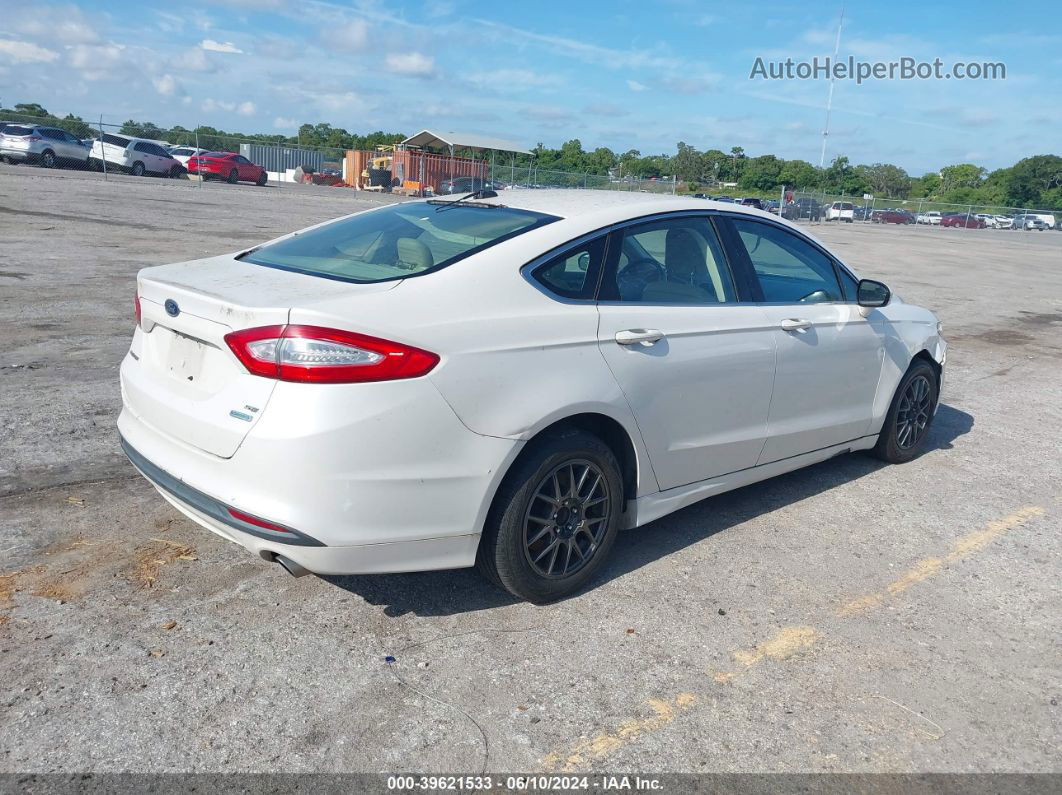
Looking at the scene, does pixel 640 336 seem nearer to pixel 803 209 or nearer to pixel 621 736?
pixel 621 736

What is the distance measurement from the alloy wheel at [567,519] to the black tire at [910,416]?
2.68 meters

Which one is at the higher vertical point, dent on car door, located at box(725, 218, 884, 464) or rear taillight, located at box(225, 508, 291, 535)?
dent on car door, located at box(725, 218, 884, 464)

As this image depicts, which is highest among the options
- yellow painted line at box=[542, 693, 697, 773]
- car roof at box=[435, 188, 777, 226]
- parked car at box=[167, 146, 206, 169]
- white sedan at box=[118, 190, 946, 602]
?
parked car at box=[167, 146, 206, 169]

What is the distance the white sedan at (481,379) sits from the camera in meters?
2.99

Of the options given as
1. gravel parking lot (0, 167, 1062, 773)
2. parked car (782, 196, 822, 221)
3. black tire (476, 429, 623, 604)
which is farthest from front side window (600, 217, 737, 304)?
parked car (782, 196, 822, 221)

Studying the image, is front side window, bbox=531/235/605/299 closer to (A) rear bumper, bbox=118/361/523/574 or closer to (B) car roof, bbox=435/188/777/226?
(B) car roof, bbox=435/188/777/226

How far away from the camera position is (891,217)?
210ft

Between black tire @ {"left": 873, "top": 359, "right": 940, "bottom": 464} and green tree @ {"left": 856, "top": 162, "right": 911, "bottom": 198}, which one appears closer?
black tire @ {"left": 873, "top": 359, "right": 940, "bottom": 464}

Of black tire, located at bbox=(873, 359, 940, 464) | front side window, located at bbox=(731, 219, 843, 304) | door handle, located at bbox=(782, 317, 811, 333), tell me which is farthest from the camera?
black tire, located at bbox=(873, 359, 940, 464)

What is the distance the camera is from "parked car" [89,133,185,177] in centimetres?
3644

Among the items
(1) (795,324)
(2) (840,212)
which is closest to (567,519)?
(1) (795,324)

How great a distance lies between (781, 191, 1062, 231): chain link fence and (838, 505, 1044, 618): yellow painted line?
139 feet

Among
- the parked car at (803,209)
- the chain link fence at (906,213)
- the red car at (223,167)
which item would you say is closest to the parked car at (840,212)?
the chain link fence at (906,213)

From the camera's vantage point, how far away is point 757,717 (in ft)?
9.97
